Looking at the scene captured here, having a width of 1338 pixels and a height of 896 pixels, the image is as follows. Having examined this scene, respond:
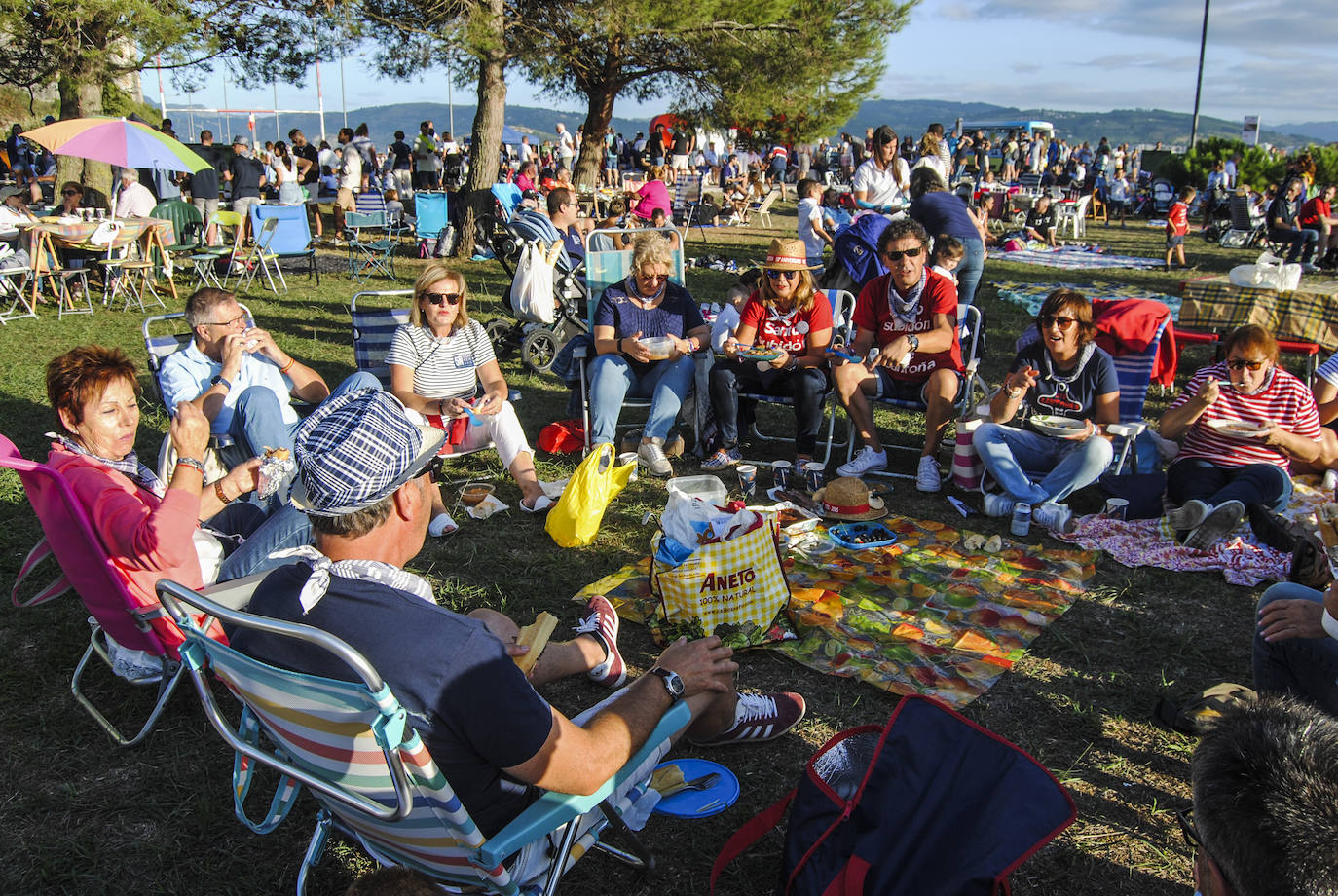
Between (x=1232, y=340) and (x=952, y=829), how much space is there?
3.49 metres

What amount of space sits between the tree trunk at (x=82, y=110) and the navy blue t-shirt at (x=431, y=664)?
14.5 meters

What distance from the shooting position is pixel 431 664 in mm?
1748

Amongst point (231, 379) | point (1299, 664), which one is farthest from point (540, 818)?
point (231, 379)

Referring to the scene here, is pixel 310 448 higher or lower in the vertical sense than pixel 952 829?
higher

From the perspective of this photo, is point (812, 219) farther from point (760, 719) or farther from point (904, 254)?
point (760, 719)

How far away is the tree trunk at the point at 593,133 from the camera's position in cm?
1822

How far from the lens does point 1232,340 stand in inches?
177

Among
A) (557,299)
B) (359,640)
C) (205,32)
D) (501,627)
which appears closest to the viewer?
(359,640)

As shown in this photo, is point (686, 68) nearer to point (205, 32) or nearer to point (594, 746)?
point (205, 32)

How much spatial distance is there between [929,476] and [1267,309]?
13.6ft

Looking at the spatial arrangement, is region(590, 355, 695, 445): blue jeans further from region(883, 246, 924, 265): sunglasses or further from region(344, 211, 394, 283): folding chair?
region(344, 211, 394, 283): folding chair

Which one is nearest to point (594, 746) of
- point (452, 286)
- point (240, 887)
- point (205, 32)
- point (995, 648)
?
point (240, 887)

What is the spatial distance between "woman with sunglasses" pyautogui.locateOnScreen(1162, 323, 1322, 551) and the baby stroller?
479 cm

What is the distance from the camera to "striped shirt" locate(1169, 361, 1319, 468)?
178 inches
